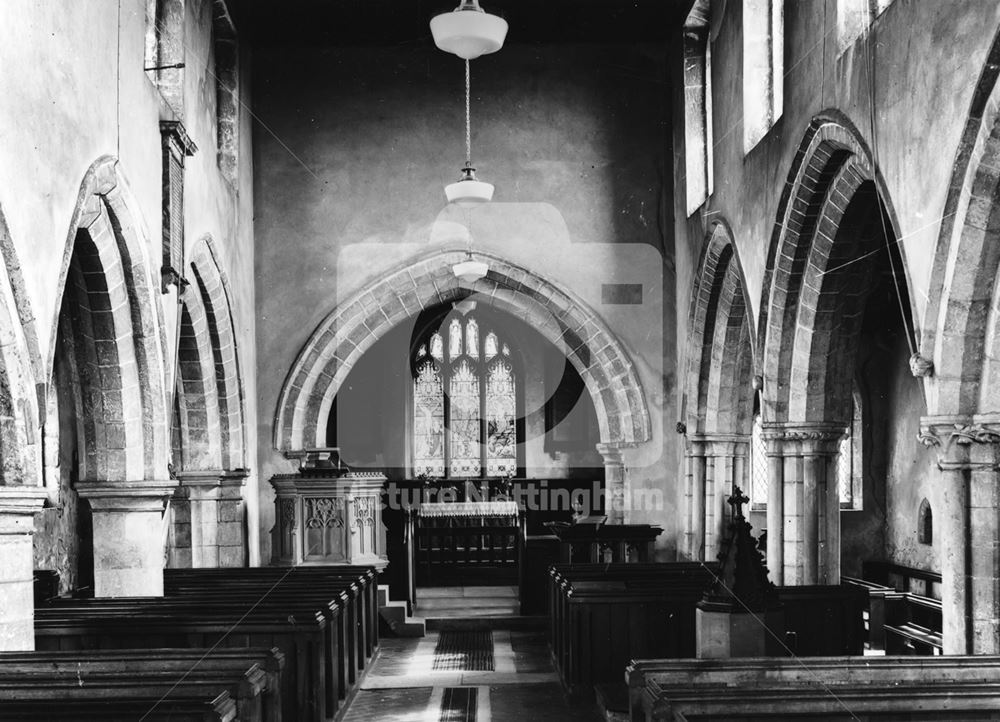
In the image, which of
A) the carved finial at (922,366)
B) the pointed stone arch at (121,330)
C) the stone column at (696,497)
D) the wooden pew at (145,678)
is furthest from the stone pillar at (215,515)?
the carved finial at (922,366)

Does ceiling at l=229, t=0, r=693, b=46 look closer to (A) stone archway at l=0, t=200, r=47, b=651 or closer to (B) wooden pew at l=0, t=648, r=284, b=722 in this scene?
(A) stone archway at l=0, t=200, r=47, b=651

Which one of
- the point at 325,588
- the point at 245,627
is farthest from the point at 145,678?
the point at 325,588

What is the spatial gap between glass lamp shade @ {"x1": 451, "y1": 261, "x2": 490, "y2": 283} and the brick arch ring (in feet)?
2.54

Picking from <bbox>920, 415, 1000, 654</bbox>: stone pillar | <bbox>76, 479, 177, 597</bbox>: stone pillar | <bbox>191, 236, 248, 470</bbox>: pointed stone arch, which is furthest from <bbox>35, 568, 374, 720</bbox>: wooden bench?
<bbox>191, 236, 248, 470</bbox>: pointed stone arch

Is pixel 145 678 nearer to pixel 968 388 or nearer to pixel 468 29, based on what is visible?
pixel 968 388

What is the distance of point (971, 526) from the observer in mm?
6457

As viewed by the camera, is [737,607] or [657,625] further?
[657,625]

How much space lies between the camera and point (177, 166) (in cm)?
1019

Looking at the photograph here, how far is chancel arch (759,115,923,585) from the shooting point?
9.23m

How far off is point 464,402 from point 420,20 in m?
6.93

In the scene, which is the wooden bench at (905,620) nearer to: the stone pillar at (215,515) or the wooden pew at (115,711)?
the wooden pew at (115,711)

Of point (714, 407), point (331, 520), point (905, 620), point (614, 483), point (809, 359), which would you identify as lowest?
point (905, 620)

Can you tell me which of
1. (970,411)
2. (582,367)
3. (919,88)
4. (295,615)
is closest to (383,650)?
(295,615)

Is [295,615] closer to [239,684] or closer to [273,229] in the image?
[239,684]
